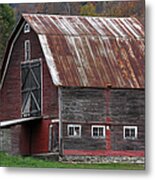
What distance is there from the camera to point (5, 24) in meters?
5.49

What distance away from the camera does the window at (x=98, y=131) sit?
210 inches

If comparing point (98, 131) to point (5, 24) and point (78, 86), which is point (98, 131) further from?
point (5, 24)

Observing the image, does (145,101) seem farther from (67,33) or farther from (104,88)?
(67,33)

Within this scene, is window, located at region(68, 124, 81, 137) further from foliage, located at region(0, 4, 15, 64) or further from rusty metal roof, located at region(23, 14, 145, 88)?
foliage, located at region(0, 4, 15, 64)

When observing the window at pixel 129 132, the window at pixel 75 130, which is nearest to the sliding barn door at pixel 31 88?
the window at pixel 75 130

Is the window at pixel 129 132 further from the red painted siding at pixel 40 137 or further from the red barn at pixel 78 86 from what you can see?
the red painted siding at pixel 40 137

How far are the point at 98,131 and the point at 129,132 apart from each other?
0.65ft

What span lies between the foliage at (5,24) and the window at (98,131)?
76 centimetres

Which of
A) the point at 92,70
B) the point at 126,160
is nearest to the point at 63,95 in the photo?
the point at 92,70

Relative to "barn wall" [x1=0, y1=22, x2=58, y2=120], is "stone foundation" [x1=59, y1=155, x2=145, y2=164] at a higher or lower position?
lower

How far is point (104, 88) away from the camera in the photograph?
5.32 metres

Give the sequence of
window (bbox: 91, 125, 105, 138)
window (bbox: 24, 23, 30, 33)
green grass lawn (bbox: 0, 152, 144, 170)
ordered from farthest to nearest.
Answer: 1. window (bbox: 24, 23, 30, 33)
2. window (bbox: 91, 125, 105, 138)
3. green grass lawn (bbox: 0, 152, 144, 170)

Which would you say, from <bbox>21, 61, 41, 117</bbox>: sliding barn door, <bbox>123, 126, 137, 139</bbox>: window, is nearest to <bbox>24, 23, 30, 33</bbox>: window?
<bbox>21, 61, 41, 117</bbox>: sliding barn door

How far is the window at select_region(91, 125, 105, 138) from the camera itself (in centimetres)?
533
